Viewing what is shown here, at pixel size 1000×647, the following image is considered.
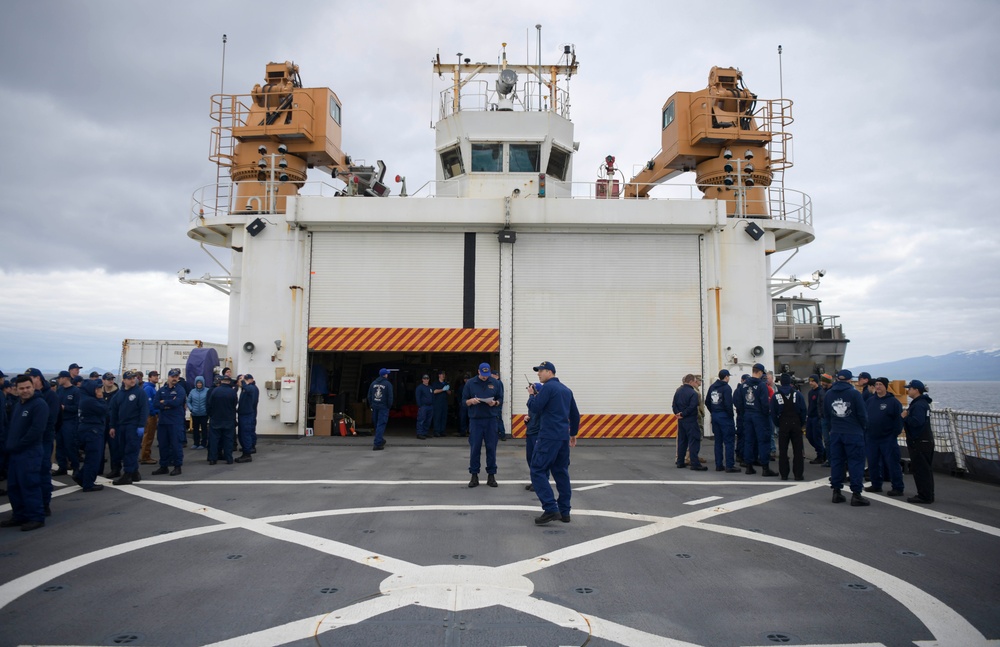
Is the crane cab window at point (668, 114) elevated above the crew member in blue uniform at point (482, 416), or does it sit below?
above

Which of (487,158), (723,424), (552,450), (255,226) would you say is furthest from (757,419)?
(255,226)

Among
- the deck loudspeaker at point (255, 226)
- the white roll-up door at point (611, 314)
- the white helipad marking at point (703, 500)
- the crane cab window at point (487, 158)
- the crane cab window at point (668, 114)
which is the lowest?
the white helipad marking at point (703, 500)

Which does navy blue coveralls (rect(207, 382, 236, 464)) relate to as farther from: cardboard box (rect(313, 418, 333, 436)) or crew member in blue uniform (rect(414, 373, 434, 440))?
crew member in blue uniform (rect(414, 373, 434, 440))

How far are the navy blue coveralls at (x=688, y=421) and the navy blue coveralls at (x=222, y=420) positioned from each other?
8.49m

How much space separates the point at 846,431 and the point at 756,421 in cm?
233

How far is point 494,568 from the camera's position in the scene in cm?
525

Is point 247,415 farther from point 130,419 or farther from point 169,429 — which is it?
point 130,419

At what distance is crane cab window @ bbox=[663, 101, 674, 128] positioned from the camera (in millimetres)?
18719

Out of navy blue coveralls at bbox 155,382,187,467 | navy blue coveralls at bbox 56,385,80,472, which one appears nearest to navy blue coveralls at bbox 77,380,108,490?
navy blue coveralls at bbox 56,385,80,472

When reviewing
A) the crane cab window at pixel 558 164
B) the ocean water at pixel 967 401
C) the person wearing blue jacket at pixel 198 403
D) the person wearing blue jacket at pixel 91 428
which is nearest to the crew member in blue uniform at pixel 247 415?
the person wearing blue jacket at pixel 198 403

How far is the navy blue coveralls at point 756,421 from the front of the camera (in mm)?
10453

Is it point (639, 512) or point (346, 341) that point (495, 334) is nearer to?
point (346, 341)

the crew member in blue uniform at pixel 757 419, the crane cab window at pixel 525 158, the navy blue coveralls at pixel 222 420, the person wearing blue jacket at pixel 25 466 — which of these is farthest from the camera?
the crane cab window at pixel 525 158

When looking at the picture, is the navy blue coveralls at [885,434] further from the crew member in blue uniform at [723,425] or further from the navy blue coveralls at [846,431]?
the crew member in blue uniform at [723,425]
